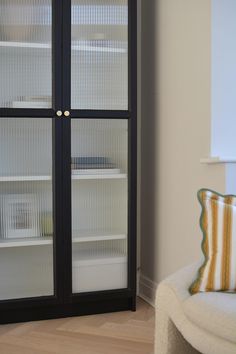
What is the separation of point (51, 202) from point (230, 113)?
3.51ft

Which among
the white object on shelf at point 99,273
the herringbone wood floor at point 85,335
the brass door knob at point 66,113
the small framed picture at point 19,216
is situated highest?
the brass door knob at point 66,113

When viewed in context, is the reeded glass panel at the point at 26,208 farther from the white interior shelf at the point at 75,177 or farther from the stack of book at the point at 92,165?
the stack of book at the point at 92,165

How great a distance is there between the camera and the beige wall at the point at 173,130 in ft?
8.46

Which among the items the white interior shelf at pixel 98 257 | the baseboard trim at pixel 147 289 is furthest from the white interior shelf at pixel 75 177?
the baseboard trim at pixel 147 289

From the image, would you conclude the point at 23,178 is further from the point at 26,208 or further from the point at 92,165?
the point at 92,165

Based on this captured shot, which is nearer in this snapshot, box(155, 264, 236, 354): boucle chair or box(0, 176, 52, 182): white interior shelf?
box(155, 264, 236, 354): boucle chair

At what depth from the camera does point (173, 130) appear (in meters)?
2.89

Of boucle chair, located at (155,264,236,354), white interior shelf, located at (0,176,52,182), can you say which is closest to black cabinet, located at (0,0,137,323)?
white interior shelf, located at (0,176,52,182)

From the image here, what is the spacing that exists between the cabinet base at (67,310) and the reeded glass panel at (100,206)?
88 mm

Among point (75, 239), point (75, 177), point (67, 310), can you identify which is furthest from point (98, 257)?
point (75, 177)

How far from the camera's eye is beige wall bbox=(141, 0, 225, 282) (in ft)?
8.46

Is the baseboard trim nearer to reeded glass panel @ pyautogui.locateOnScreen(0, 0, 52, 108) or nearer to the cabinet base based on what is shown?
the cabinet base

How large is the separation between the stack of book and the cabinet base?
731 millimetres

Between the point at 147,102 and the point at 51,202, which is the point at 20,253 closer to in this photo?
the point at 51,202
